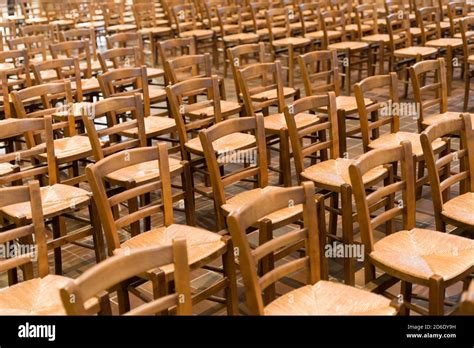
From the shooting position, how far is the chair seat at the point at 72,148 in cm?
440

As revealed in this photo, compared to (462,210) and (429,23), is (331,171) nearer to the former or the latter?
(462,210)

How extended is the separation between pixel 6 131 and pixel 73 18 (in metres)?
7.81

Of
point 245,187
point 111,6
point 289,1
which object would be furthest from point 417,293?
point 111,6

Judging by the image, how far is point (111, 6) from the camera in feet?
36.5

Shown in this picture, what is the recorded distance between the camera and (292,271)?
2.69 metres

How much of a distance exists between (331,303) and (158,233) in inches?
40.8

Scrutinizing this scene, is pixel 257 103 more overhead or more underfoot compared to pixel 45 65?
more underfoot

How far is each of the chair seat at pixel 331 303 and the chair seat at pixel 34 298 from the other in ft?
2.80

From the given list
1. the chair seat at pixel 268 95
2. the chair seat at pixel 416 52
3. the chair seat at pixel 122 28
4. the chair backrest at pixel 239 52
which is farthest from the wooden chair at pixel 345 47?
the chair seat at pixel 122 28

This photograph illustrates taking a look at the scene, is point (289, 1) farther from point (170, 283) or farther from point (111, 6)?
point (170, 283)

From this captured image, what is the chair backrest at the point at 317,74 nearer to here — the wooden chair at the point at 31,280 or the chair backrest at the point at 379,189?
the chair backrest at the point at 379,189

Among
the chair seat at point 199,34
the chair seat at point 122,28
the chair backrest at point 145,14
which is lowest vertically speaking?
the chair seat at point 199,34

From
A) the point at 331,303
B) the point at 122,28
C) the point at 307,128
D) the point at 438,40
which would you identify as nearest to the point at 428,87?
the point at 307,128

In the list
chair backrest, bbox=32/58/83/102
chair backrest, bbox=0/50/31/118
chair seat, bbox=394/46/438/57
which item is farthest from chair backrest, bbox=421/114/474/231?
chair seat, bbox=394/46/438/57
